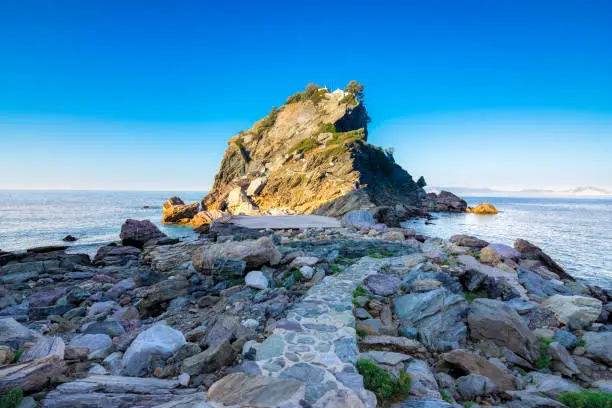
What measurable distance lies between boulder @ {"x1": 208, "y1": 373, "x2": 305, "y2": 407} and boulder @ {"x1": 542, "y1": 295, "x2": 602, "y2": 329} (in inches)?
352

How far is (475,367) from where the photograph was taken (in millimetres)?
5523

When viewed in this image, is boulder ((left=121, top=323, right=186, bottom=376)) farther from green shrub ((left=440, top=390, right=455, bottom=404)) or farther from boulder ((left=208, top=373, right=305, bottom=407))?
green shrub ((left=440, top=390, right=455, bottom=404))

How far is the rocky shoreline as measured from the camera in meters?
4.25

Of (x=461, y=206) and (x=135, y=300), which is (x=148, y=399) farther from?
(x=461, y=206)

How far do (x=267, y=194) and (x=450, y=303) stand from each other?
52.0 metres

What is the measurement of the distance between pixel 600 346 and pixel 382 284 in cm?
527

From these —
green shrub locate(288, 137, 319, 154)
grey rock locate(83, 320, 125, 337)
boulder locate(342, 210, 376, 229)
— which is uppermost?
green shrub locate(288, 137, 319, 154)

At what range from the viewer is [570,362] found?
6461 mm

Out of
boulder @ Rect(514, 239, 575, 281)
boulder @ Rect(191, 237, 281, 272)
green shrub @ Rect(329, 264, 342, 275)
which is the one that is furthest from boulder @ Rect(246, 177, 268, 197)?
green shrub @ Rect(329, 264, 342, 275)

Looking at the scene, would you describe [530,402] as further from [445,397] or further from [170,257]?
[170,257]

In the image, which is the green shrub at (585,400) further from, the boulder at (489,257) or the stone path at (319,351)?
the boulder at (489,257)

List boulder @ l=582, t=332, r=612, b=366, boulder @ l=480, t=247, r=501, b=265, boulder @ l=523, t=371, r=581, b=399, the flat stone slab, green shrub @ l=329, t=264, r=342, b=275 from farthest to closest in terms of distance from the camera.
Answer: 1. the flat stone slab
2. boulder @ l=480, t=247, r=501, b=265
3. green shrub @ l=329, t=264, r=342, b=275
4. boulder @ l=582, t=332, r=612, b=366
5. boulder @ l=523, t=371, r=581, b=399

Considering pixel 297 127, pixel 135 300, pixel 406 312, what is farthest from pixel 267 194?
pixel 406 312

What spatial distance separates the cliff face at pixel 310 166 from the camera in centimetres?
5244
